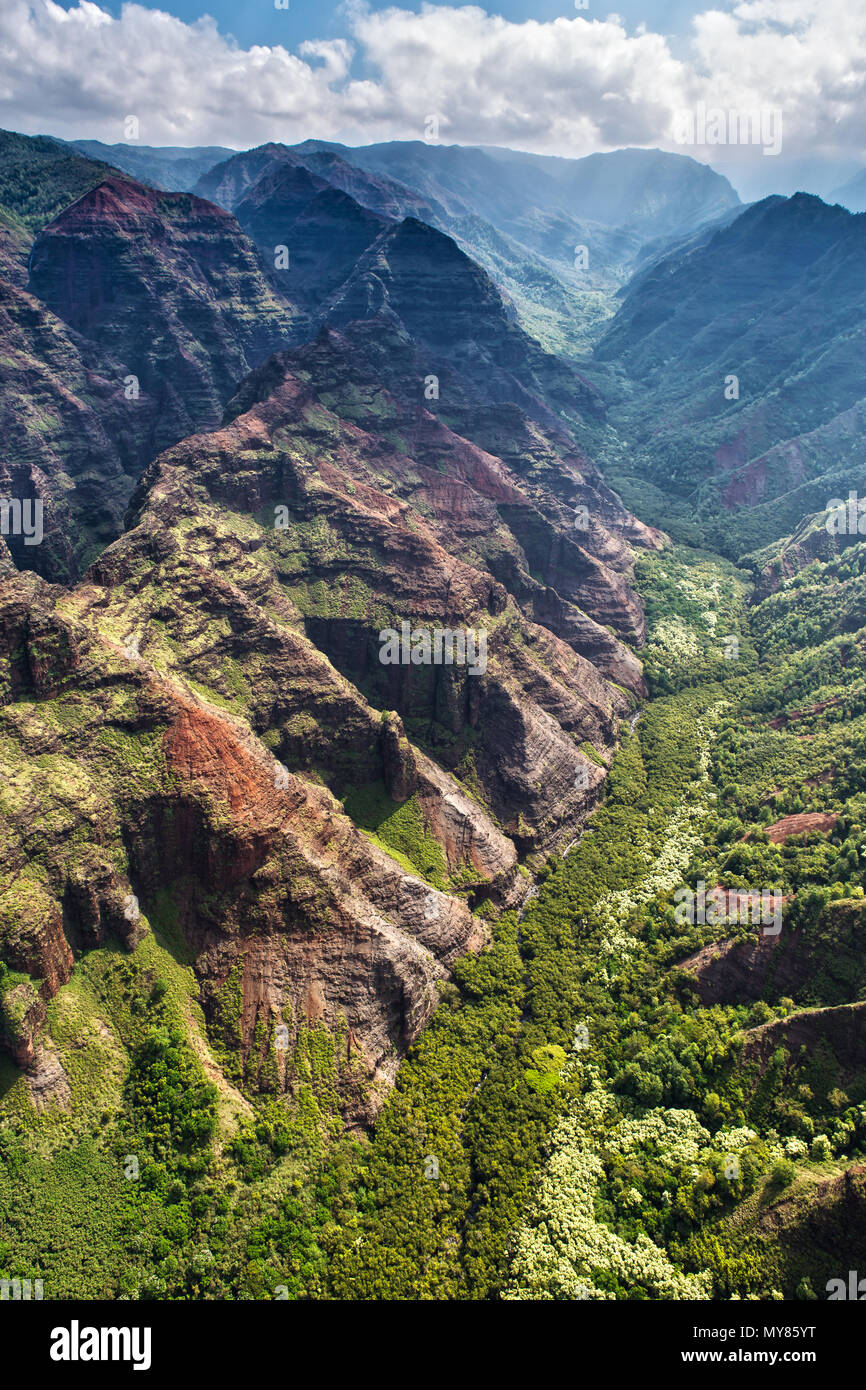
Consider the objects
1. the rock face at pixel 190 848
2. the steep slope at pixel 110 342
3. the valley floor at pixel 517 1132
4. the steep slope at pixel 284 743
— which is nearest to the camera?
the valley floor at pixel 517 1132

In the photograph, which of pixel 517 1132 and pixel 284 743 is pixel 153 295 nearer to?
pixel 284 743

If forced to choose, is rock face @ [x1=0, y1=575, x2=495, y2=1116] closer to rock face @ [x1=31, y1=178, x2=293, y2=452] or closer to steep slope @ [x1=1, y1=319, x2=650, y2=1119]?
steep slope @ [x1=1, y1=319, x2=650, y2=1119]

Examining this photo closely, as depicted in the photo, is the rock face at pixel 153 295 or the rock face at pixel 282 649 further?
the rock face at pixel 153 295

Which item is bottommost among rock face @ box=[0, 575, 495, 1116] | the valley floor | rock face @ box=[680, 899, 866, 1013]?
the valley floor

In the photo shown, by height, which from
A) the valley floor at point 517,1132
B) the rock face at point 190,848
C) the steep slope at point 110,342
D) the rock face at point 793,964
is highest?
the steep slope at point 110,342

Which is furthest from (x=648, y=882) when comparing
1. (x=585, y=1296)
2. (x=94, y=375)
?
(x=94, y=375)

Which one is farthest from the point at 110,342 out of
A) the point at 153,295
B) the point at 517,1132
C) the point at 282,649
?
the point at 517,1132

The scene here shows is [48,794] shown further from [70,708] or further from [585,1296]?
[585,1296]

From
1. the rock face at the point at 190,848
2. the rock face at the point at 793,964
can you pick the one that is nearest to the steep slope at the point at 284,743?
the rock face at the point at 190,848

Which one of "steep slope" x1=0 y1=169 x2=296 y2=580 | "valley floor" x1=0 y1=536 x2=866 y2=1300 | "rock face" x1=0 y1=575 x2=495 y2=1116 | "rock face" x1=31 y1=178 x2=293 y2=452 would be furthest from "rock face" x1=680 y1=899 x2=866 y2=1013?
"rock face" x1=31 y1=178 x2=293 y2=452

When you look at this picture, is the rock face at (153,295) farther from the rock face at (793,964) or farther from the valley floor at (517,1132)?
the rock face at (793,964)

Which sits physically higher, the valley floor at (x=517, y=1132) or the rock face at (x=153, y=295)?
the rock face at (x=153, y=295)
